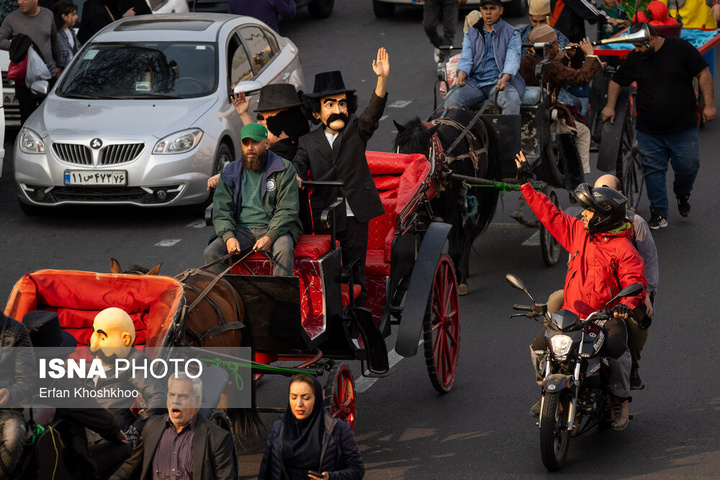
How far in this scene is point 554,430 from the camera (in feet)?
23.4

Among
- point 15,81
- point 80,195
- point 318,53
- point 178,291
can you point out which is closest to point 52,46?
point 15,81

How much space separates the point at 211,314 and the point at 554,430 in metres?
2.14

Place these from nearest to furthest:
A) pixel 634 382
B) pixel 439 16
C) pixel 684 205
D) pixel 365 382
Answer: pixel 634 382 < pixel 365 382 < pixel 684 205 < pixel 439 16

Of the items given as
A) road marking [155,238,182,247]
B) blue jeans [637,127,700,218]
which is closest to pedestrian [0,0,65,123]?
road marking [155,238,182,247]

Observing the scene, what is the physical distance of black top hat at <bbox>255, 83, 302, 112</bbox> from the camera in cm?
831

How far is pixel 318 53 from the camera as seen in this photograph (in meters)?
20.2


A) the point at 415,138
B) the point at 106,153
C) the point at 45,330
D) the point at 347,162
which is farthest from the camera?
the point at 106,153

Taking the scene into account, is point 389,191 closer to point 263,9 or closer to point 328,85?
point 328,85

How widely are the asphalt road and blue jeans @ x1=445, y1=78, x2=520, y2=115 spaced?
1544 millimetres

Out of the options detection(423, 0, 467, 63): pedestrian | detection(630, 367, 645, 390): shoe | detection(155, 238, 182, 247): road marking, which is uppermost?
detection(630, 367, 645, 390): shoe

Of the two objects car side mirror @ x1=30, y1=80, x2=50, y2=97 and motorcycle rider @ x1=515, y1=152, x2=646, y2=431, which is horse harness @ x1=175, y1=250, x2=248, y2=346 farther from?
car side mirror @ x1=30, y1=80, x2=50, y2=97

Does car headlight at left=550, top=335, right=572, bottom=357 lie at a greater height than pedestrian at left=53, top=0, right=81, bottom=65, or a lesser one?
greater

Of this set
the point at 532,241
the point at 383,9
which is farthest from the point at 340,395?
the point at 383,9

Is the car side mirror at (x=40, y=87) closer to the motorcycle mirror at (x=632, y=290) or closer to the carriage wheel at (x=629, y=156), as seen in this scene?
the carriage wheel at (x=629, y=156)
